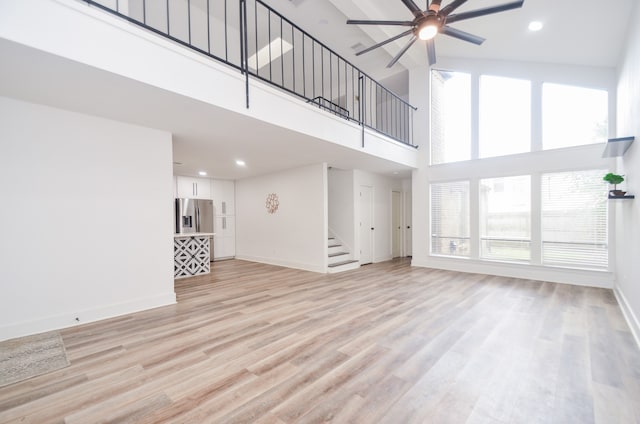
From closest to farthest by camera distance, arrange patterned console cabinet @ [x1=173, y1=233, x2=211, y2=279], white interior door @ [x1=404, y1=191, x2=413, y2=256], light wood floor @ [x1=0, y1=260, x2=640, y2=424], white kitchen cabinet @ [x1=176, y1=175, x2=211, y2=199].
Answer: light wood floor @ [x1=0, y1=260, x2=640, y2=424]
patterned console cabinet @ [x1=173, y1=233, x2=211, y2=279]
white kitchen cabinet @ [x1=176, y1=175, x2=211, y2=199]
white interior door @ [x1=404, y1=191, x2=413, y2=256]

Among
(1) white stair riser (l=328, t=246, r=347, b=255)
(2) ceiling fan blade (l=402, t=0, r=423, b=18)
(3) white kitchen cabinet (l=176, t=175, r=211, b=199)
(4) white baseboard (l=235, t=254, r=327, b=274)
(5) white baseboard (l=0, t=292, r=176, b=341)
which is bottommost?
(4) white baseboard (l=235, t=254, r=327, b=274)

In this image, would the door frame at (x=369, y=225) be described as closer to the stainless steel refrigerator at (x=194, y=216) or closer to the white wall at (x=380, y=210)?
the white wall at (x=380, y=210)

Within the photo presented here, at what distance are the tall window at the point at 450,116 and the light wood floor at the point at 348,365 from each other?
3.98 m

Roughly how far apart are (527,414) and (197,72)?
4.07 meters

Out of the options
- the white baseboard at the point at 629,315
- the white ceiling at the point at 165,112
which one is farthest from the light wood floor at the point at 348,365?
the white ceiling at the point at 165,112

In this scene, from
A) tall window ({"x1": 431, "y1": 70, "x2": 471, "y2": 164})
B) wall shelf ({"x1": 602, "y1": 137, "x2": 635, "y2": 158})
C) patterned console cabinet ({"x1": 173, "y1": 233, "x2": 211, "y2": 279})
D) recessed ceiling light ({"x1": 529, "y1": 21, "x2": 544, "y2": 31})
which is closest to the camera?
wall shelf ({"x1": 602, "y1": 137, "x2": 635, "y2": 158})

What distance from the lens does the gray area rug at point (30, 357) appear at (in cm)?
231

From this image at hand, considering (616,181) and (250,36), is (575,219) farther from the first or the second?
(250,36)

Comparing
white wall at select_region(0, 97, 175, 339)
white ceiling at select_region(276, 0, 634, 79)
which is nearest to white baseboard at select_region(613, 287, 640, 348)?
white ceiling at select_region(276, 0, 634, 79)

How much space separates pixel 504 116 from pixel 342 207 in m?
4.29

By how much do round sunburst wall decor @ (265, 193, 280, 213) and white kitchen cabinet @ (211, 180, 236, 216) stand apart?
5.17ft

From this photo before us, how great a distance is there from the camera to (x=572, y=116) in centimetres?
541

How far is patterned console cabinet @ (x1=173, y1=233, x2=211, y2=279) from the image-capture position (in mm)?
5961

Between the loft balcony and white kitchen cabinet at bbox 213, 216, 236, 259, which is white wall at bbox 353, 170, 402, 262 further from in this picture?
white kitchen cabinet at bbox 213, 216, 236, 259
